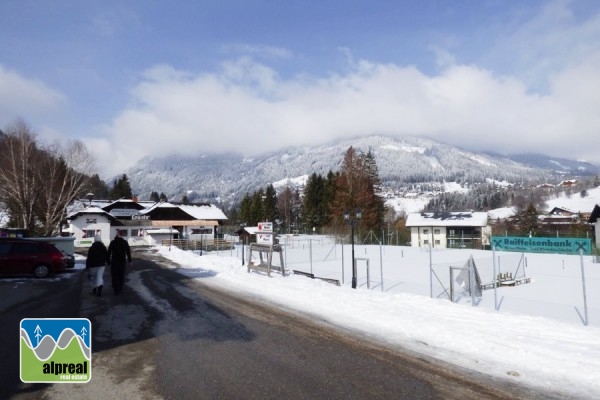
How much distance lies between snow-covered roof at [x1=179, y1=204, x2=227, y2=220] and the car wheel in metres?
Result: 55.0

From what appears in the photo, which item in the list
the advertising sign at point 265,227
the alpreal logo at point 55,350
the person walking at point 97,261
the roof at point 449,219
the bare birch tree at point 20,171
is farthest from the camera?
the roof at point 449,219

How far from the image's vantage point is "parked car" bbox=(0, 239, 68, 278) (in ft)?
55.4

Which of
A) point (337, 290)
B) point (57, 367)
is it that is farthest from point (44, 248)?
point (57, 367)

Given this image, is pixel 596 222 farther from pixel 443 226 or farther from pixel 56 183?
pixel 56 183

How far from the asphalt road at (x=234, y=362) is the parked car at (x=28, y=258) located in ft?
27.6

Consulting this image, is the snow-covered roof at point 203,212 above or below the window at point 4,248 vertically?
above

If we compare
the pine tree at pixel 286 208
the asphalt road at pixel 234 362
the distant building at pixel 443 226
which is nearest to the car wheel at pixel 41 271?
the asphalt road at pixel 234 362

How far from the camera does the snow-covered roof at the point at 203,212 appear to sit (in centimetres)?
7306

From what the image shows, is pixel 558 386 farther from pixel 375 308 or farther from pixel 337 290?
pixel 337 290

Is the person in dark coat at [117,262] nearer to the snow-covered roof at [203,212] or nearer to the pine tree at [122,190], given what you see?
the snow-covered roof at [203,212]

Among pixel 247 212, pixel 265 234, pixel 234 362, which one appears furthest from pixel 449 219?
pixel 234 362

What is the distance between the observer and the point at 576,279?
21.9m

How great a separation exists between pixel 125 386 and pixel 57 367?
91cm

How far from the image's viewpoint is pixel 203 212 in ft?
Answer: 245
